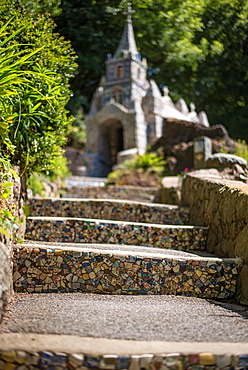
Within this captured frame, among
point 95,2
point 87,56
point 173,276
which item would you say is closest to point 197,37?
point 87,56

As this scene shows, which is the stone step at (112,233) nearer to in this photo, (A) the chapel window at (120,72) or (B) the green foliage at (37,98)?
(B) the green foliage at (37,98)

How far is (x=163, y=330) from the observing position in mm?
2535

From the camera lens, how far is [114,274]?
350 centimetres

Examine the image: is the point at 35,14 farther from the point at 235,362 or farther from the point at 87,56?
the point at 87,56

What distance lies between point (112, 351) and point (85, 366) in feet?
0.59

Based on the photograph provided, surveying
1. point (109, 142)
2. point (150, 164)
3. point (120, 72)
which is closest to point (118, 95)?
point (120, 72)

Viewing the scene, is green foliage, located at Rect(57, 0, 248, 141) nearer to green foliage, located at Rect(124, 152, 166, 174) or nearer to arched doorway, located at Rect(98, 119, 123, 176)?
arched doorway, located at Rect(98, 119, 123, 176)

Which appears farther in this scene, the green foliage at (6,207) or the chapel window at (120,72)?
the chapel window at (120,72)

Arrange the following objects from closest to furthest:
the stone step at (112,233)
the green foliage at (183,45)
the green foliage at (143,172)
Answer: the stone step at (112,233) → the green foliage at (143,172) → the green foliage at (183,45)

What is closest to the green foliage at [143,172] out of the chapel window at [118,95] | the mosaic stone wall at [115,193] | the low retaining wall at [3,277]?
the mosaic stone wall at [115,193]

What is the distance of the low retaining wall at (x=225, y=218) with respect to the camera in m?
3.71

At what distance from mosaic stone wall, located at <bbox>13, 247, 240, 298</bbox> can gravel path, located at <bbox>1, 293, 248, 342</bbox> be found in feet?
0.40

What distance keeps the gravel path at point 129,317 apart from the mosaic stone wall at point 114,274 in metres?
0.12

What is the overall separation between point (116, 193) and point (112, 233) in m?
5.48
